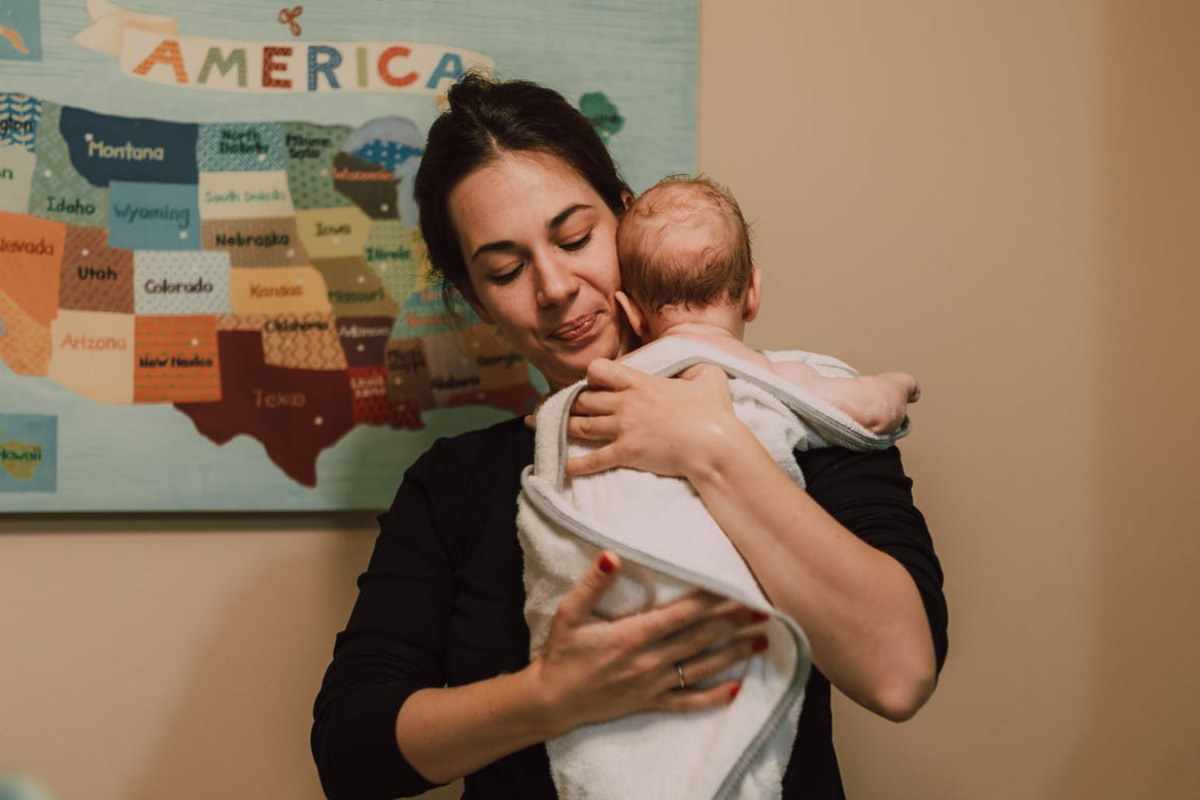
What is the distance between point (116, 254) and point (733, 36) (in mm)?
1044

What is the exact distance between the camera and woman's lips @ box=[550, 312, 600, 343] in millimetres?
1137

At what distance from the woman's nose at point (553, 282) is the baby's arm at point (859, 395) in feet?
0.87

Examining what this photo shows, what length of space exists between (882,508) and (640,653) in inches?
12.3

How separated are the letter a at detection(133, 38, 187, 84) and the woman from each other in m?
0.49

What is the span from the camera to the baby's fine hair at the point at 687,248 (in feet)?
3.31

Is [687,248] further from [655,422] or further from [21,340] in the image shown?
[21,340]

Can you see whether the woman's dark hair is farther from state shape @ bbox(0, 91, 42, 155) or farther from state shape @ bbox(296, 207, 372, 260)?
state shape @ bbox(0, 91, 42, 155)

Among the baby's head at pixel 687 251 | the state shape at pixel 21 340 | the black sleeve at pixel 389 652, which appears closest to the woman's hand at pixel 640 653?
the black sleeve at pixel 389 652

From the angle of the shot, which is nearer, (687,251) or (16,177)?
(687,251)

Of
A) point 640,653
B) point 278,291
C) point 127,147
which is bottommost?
point 640,653

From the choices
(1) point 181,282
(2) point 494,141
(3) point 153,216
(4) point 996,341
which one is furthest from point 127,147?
(4) point 996,341

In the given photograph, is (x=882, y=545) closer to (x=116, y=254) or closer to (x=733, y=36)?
(x=733, y=36)

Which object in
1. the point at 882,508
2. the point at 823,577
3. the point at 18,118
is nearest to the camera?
the point at 823,577

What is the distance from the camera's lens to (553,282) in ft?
3.62
